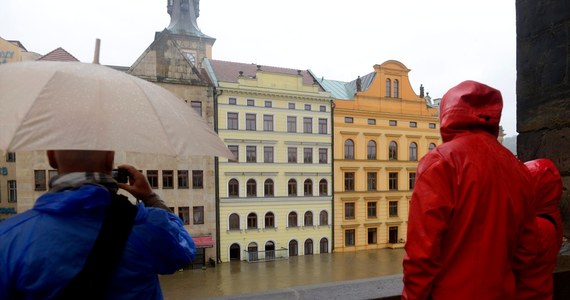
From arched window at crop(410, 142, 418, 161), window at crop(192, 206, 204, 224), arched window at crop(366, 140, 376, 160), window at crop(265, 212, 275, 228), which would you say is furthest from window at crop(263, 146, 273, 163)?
arched window at crop(410, 142, 418, 161)

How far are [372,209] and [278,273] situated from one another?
259 inches

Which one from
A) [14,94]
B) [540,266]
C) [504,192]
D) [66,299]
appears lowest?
[540,266]

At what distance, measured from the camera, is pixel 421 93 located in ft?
65.7

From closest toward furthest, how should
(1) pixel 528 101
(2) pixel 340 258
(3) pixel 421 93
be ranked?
1. (1) pixel 528 101
2. (2) pixel 340 258
3. (3) pixel 421 93

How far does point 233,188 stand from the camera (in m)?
16.6

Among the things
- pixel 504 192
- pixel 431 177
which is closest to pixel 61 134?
pixel 431 177

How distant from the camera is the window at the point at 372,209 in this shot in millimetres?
18938

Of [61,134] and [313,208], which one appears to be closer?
[61,134]

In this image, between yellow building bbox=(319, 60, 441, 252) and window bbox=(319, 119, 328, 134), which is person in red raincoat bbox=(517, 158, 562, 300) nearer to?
window bbox=(319, 119, 328, 134)

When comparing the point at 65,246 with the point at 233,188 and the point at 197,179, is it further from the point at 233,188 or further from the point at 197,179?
the point at 233,188

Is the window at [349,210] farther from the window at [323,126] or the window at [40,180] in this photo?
the window at [40,180]

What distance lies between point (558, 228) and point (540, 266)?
0.18 m

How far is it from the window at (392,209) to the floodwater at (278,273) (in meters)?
2.16

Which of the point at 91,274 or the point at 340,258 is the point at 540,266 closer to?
the point at 91,274
